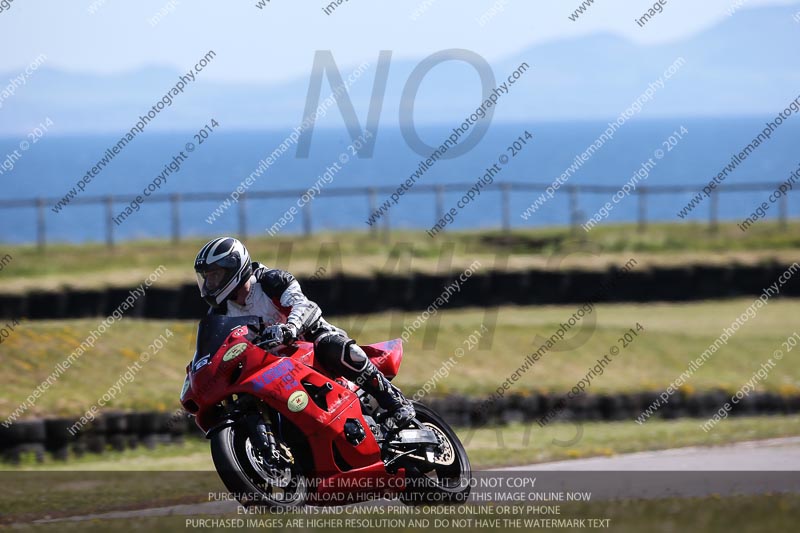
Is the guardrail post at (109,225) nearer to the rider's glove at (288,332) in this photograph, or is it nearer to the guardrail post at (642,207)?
the guardrail post at (642,207)

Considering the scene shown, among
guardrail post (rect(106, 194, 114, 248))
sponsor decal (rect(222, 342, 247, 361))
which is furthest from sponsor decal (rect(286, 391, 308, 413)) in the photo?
guardrail post (rect(106, 194, 114, 248))

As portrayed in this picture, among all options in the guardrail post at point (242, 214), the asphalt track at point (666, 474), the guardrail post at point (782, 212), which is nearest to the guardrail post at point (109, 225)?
the guardrail post at point (242, 214)

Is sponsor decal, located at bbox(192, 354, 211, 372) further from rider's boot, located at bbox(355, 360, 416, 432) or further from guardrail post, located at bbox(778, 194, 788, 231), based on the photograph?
guardrail post, located at bbox(778, 194, 788, 231)

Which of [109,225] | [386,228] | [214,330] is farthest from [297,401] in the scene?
[386,228]

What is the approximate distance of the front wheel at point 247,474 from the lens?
7.67 m

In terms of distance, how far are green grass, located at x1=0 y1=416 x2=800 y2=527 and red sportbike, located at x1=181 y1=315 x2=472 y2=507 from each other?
103 centimetres

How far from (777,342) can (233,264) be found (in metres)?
14.2

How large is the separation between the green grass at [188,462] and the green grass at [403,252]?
818cm

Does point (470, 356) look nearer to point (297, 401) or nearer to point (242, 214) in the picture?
point (297, 401)

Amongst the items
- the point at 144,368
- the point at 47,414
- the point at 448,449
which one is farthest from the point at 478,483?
the point at 144,368

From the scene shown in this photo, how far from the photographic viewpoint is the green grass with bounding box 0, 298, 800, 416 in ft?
50.2

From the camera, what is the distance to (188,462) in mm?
13320

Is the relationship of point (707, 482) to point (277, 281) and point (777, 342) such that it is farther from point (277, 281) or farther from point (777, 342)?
point (777, 342)

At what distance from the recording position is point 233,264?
8.28 metres
